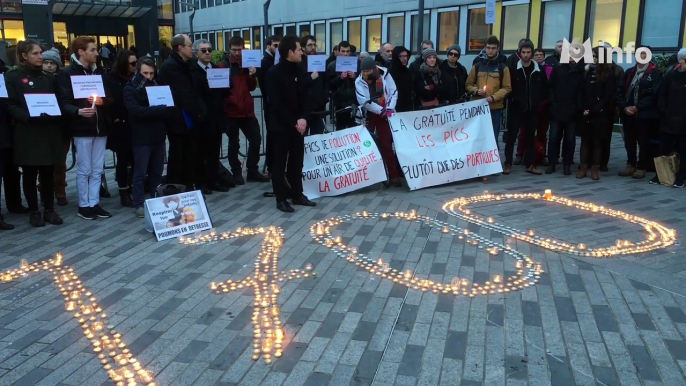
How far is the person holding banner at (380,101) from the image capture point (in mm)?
8156

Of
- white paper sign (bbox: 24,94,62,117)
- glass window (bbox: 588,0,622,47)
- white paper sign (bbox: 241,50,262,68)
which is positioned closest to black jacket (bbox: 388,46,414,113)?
white paper sign (bbox: 241,50,262,68)

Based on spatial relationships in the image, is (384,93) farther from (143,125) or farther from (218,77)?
(143,125)

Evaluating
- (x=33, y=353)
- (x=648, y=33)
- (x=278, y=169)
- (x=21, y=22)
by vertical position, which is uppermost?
(x=21, y=22)

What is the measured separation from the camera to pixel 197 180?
816cm

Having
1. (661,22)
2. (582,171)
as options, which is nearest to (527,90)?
(582,171)

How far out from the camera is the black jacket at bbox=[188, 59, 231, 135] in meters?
7.62

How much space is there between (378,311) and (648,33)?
14.7 metres

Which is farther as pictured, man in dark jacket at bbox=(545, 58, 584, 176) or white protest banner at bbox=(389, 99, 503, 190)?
man in dark jacket at bbox=(545, 58, 584, 176)

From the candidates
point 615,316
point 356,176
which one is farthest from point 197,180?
point 615,316

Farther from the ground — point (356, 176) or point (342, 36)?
point (342, 36)

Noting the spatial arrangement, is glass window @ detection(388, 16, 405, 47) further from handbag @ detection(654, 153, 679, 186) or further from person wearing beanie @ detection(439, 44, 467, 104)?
handbag @ detection(654, 153, 679, 186)

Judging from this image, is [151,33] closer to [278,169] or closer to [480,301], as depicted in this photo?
[278,169]

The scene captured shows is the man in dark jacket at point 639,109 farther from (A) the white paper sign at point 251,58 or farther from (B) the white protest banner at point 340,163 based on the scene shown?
(A) the white paper sign at point 251,58

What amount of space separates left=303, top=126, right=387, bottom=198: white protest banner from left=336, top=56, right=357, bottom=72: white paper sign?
107 cm
